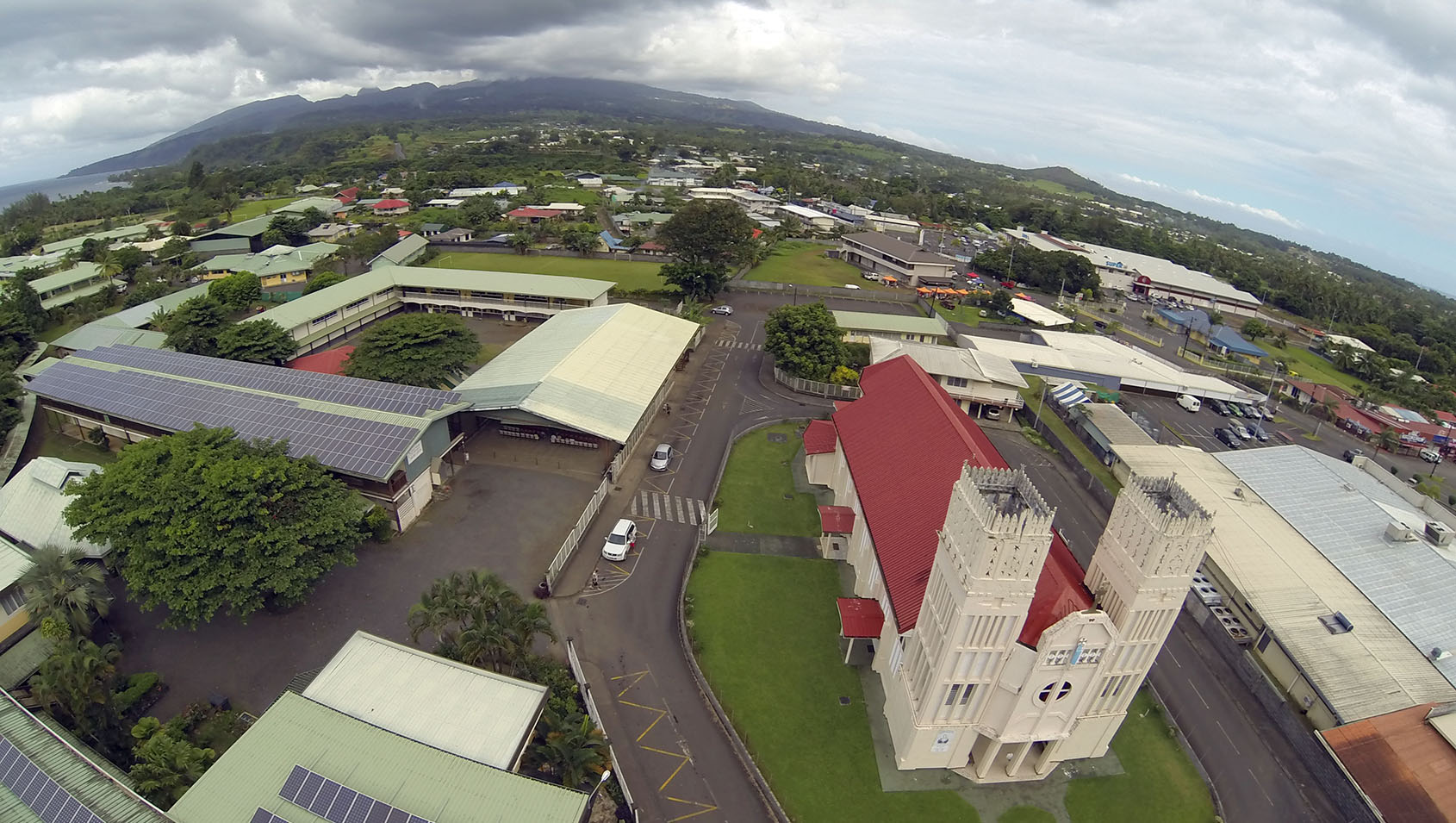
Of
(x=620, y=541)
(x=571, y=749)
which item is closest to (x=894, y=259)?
(x=620, y=541)

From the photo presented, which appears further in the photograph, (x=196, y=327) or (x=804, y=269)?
(x=804, y=269)

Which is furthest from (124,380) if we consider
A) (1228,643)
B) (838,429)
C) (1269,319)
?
(1269,319)

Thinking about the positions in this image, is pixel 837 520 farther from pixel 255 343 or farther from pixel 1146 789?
pixel 255 343

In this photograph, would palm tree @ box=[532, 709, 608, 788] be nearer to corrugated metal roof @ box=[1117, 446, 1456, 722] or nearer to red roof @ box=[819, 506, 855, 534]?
red roof @ box=[819, 506, 855, 534]

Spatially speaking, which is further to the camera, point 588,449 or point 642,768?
point 588,449

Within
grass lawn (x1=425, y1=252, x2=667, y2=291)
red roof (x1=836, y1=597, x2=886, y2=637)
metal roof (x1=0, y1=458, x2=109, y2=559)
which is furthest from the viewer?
grass lawn (x1=425, y1=252, x2=667, y2=291)

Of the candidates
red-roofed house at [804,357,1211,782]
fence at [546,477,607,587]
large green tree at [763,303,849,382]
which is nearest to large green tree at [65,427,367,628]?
fence at [546,477,607,587]

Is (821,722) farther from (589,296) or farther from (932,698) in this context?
(589,296)
